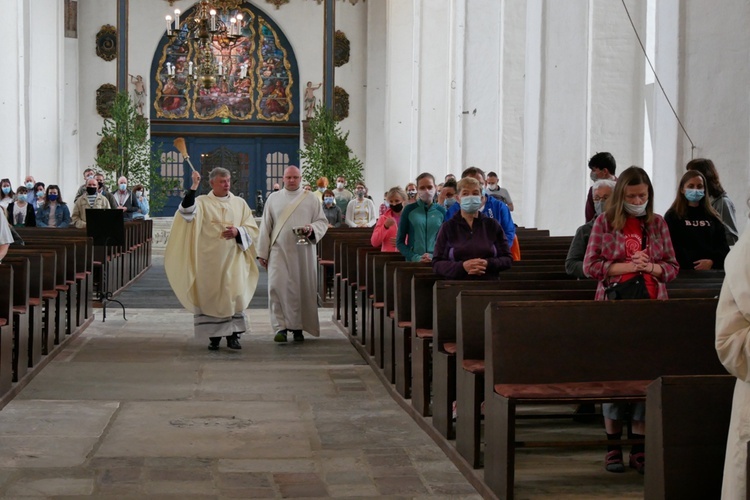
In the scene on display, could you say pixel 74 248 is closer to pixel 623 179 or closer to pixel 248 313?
pixel 248 313

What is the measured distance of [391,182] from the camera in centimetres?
3003

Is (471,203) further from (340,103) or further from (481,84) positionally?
(340,103)

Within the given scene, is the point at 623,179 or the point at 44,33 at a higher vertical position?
the point at 44,33

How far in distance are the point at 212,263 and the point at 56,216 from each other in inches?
348

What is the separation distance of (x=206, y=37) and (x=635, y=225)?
17712mm

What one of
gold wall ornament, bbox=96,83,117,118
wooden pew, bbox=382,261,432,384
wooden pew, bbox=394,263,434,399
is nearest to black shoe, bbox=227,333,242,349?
wooden pew, bbox=382,261,432,384

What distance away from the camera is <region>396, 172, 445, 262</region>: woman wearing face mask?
9461 millimetres

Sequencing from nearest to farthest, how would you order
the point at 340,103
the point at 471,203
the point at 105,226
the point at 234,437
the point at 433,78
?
the point at 234,437 < the point at 471,203 < the point at 105,226 < the point at 433,78 < the point at 340,103

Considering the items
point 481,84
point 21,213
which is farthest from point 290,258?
point 21,213

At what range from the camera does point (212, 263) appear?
425 inches

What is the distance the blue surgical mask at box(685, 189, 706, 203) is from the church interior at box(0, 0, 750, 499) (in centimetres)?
51

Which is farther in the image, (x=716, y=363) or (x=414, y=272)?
(x=414, y=272)

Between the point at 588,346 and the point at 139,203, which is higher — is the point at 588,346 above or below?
below

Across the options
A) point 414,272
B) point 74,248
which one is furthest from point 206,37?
point 414,272
